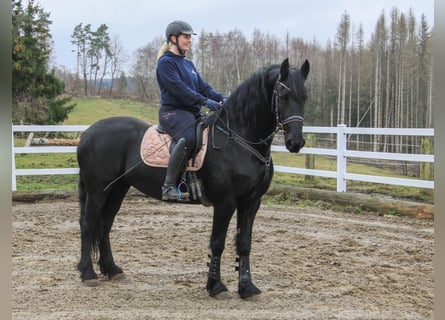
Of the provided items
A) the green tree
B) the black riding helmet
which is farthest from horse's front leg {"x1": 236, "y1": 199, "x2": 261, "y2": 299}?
the green tree

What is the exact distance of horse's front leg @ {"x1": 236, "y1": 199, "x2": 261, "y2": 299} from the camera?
167 inches

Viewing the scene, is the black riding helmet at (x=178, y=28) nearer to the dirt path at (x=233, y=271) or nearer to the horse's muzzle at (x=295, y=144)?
the horse's muzzle at (x=295, y=144)

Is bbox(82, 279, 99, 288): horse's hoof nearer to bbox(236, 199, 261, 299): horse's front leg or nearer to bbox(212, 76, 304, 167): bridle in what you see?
bbox(236, 199, 261, 299): horse's front leg

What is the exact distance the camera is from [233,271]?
510cm

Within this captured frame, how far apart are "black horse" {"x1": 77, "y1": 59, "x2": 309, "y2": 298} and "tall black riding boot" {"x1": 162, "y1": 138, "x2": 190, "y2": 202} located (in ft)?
0.72

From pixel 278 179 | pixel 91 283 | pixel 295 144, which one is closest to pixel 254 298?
pixel 295 144

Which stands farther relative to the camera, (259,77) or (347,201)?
(347,201)

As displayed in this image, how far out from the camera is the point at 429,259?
5.57 metres

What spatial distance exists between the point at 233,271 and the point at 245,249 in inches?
33.1

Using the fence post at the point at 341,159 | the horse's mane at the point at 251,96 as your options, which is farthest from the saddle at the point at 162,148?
the fence post at the point at 341,159

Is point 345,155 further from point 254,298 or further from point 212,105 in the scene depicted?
point 254,298

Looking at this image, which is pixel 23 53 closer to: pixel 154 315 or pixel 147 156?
pixel 147 156

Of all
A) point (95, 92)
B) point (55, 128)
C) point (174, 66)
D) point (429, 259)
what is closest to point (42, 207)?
point (55, 128)

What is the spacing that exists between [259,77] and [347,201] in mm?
5365
